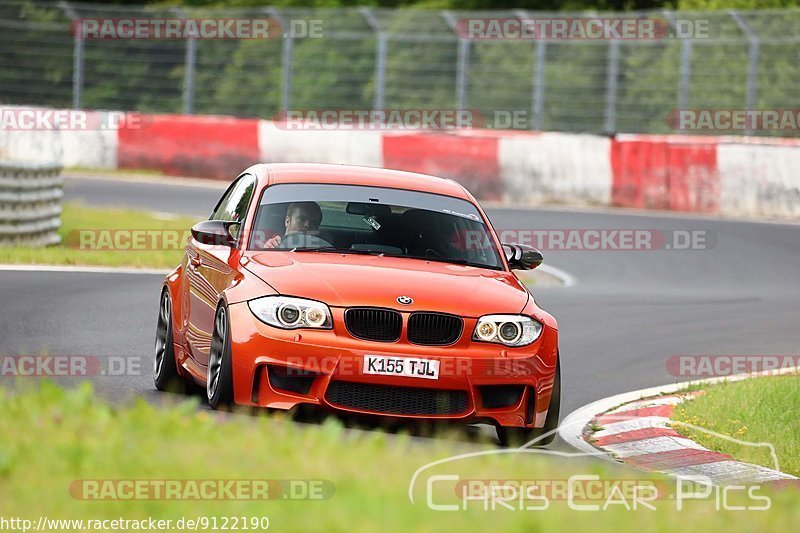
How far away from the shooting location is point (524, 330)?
339 inches

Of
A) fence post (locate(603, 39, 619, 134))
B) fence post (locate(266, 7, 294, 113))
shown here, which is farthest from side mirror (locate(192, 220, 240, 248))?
fence post (locate(266, 7, 294, 113))

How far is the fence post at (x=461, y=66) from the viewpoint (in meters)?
29.8

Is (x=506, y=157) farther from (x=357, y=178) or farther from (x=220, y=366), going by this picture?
(x=220, y=366)

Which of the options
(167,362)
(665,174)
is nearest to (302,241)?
(167,362)

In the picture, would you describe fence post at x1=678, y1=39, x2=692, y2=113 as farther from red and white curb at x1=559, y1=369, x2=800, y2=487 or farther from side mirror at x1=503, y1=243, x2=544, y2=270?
side mirror at x1=503, y1=243, x2=544, y2=270

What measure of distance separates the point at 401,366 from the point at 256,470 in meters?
2.53

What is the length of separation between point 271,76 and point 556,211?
30.1 feet

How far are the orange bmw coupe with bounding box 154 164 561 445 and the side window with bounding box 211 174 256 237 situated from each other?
10cm

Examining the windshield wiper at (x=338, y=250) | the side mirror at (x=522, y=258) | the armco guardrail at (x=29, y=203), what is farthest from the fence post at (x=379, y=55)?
the windshield wiper at (x=338, y=250)

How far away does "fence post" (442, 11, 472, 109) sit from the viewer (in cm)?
2977

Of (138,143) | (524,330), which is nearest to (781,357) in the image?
(524,330)

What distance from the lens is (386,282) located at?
8.60 meters

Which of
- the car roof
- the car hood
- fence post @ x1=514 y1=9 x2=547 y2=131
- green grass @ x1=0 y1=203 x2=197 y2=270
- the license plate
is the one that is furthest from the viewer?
fence post @ x1=514 y1=9 x2=547 y2=131

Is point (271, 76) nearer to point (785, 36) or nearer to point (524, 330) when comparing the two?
point (785, 36)
